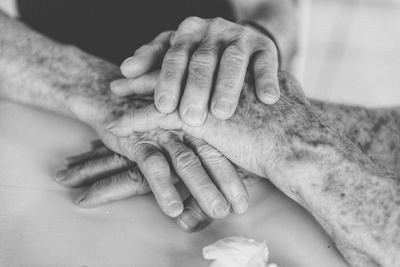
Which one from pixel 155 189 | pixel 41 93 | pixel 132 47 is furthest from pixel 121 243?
pixel 132 47

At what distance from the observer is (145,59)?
40.8 inches

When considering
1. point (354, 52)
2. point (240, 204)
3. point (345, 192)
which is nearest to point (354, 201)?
point (345, 192)

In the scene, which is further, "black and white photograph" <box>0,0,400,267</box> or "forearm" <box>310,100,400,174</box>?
"forearm" <box>310,100,400,174</box>

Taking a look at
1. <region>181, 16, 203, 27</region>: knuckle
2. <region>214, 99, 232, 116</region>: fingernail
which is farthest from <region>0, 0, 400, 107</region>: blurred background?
<region>214, 99, 232, 116</region>: fingernail

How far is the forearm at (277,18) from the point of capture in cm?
168

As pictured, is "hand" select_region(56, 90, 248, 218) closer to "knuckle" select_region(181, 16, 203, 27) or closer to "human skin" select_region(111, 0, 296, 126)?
"human skin" select_region(111, 0, 296, 126)

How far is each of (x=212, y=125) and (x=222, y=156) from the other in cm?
7

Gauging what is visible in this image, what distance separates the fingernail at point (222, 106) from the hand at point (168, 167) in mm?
98

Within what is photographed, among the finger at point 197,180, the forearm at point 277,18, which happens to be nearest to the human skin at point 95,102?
the finger at point 197,180

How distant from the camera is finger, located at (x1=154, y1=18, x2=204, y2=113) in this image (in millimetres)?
899

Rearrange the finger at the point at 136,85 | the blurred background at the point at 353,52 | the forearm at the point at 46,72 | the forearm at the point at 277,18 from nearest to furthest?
the finger at the point at 136,85 < the forearm at the point at 46,72 < the forearm at the point at 277,18 < the blurred background at the point at 353,52

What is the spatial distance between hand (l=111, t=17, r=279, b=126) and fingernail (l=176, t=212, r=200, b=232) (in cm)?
19

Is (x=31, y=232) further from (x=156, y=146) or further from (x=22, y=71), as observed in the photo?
(x=22, y=71)

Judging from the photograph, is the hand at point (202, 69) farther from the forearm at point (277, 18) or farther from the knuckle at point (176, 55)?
the forearm at point (277, 18)
